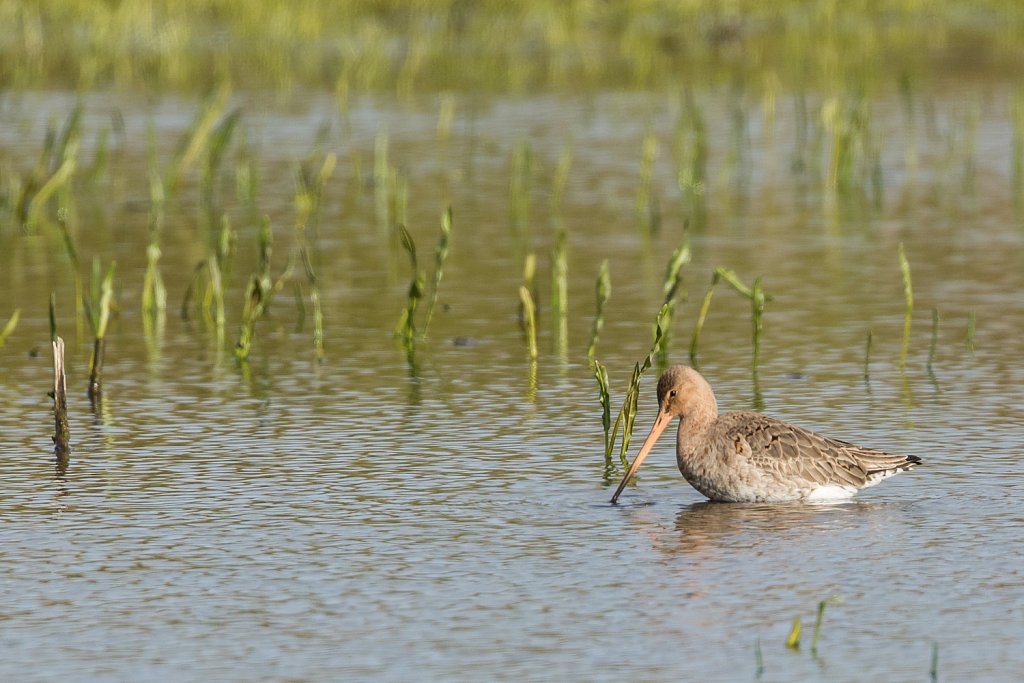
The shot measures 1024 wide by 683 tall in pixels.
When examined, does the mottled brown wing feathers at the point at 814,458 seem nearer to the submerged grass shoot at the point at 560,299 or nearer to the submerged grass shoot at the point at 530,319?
the submerged grass shoot at the point at 530,319

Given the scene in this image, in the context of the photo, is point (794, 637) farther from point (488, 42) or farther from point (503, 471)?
point (488, 42)

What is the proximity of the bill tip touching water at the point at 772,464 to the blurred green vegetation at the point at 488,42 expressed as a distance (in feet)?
57.2

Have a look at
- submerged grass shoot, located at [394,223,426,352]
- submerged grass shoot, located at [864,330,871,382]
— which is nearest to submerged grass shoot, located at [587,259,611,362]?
submerged grass shoot, located at [394,223,426,352]

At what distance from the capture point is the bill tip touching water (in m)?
9.13

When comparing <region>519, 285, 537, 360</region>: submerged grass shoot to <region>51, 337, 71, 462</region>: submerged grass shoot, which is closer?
<region>51, 337, 71, 462</region>: submerged grass shoot

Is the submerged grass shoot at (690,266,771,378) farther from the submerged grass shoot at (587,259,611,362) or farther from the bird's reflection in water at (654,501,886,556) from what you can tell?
the bird's reflection in water at (654,501,886,556)

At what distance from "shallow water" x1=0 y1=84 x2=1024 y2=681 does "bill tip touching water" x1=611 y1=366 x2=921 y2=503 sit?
12 centimetres

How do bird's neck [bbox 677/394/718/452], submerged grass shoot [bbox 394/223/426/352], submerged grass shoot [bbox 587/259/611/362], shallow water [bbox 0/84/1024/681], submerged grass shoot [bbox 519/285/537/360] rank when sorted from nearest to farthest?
shallow water [bbox 0/84/1024/681] → bird's neck [bbox 677/394/718/452] → submerged grass shoot [bbox 587/259/611/362] → submerged grass shoot [bbox 519/285/537/360] → submerged grass shoot [bbox 394/223/426/352]

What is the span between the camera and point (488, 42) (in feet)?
112

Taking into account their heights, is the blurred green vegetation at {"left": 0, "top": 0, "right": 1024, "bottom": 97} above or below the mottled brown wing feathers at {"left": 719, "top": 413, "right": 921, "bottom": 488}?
above

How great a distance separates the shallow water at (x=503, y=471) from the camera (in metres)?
7.20

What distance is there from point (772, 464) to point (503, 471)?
4.70 feet

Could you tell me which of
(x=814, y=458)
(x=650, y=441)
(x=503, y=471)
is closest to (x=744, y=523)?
(x=814, y=458)

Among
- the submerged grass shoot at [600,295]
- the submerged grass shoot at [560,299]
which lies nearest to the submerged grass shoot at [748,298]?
the submerged grass shoot at [600,295]
